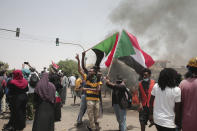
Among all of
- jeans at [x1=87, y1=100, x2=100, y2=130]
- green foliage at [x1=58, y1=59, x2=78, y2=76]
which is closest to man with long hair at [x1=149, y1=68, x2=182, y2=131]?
jeans at [x1=87, y1=100, x2=100, y2=130]

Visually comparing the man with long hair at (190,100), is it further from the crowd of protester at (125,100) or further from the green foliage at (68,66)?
the green foliage at (68,66)

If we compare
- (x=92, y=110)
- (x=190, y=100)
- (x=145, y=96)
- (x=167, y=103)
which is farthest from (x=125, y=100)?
(x=190, y=100)

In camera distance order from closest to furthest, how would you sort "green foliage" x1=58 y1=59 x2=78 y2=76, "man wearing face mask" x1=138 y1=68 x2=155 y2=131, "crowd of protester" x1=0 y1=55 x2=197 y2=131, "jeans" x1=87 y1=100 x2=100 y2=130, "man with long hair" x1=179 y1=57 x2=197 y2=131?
"man with long hair" x1=179 y1=57 x2=197 y2=131
"crowd of protester" x1=0 y1=55 x2=197 y2=131
"man wearing face mask" x1=138 y1=68 x2=155 y2=131
"jeans" x1=87 y1=100 x2=100 y2=130
"green foliage" x1=58 y1=59 x2=78 y2=76

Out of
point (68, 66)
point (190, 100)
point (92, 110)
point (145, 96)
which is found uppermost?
point (68, 66)

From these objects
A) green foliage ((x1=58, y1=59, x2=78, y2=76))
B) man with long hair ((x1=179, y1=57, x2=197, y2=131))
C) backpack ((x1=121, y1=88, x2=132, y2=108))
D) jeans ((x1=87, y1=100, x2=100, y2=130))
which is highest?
green foliage ((x1=58, y1=59, x2=78, y2=76))

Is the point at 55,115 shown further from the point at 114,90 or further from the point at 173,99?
the point at 173,99

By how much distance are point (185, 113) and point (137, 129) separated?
3617 mm

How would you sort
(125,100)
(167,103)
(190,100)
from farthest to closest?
(125,100) → (167,103) → (190,100)

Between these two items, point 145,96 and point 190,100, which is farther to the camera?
point 145,96

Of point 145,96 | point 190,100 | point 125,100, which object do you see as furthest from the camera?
point 125,100

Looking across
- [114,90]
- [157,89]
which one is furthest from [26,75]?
[157,89]

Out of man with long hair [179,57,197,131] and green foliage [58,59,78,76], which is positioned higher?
green foliage [58,59,78,76]

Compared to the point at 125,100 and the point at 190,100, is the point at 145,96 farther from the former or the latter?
the point at 190,100

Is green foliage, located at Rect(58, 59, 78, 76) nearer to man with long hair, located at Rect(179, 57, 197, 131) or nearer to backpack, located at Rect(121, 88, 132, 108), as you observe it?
backpack, located at Rect(121, 88, 132, 108)
